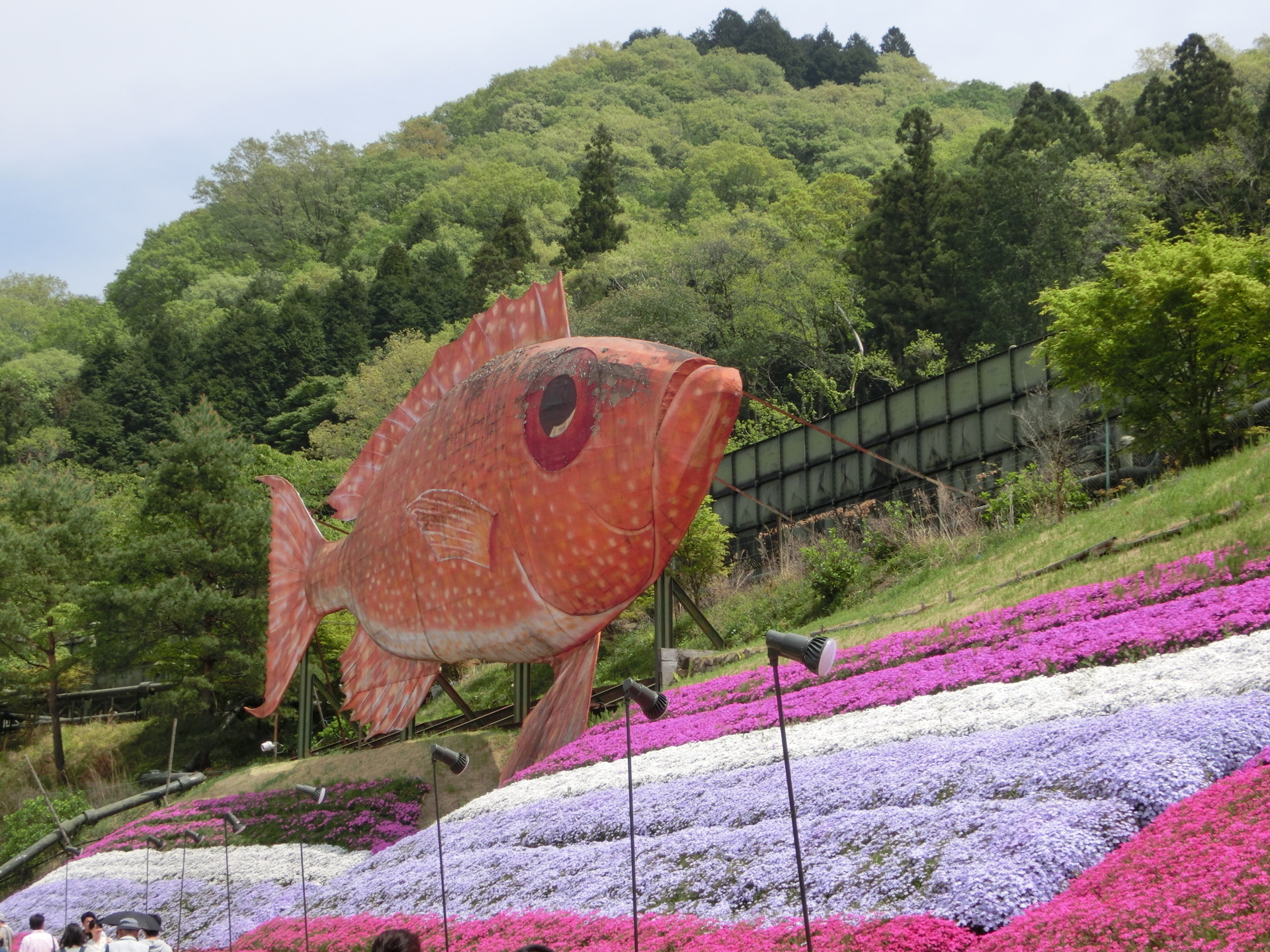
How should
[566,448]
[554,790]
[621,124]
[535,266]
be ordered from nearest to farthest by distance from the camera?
1. [566,448]
2. [554,790]
3. [535,266]
4. [621,124]

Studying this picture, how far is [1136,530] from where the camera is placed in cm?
1448

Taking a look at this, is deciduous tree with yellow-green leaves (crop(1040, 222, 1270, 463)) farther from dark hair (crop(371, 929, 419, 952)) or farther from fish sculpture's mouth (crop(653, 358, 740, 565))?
dark hair (crop(371, 929, 419, 952))

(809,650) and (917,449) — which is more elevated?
(809,650)

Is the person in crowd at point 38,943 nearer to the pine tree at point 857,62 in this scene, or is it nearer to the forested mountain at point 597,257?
the forested mountain at point 597,257

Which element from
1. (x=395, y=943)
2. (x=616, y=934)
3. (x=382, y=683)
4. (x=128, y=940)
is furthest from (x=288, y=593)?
(x=395, y=943)

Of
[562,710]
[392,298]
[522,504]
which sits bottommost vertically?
[562,710]

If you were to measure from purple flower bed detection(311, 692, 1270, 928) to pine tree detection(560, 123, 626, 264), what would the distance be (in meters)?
42.6

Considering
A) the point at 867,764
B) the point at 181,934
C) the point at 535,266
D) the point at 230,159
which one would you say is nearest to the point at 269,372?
the point at 535,266

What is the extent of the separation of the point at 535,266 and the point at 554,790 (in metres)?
42.3

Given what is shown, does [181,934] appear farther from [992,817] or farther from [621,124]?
[621,124]

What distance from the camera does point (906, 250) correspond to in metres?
39.8

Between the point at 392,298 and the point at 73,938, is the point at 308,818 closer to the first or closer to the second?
the point at 73,938

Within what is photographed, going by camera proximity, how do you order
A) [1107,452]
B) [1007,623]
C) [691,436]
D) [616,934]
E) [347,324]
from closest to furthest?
[616,934] < [691,436] < [1007,623] < [1107,452] < [347,324]

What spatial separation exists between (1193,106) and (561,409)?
123 ft
